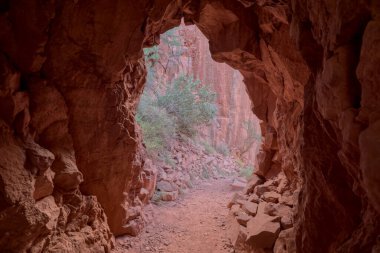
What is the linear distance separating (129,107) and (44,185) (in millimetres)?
2442

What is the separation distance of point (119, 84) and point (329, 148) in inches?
140

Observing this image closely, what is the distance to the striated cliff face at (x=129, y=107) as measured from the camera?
2.00 metres

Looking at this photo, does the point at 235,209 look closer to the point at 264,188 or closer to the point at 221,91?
the point at 264,188

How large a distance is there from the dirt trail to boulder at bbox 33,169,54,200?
2272mm

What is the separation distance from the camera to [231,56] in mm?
5812

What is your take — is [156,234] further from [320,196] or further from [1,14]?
[1,14]

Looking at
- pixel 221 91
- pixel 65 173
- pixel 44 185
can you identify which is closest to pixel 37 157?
pixel 44 185

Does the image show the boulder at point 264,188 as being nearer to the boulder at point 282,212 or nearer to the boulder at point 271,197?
the boulder at point 271,197

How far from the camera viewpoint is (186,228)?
21.3ft

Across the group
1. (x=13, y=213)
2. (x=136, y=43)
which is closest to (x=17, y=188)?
(x=13, y=213)

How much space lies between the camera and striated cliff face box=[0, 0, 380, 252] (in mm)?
1999

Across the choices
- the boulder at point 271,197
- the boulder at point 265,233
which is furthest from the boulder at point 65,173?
the boulder at point 271,197

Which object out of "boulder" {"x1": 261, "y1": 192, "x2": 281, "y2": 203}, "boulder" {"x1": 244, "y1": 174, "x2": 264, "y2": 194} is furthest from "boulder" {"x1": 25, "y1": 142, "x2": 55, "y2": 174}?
"boulder" {"x1": 244, "y1": 174, "x2": 264, "y2": 194}

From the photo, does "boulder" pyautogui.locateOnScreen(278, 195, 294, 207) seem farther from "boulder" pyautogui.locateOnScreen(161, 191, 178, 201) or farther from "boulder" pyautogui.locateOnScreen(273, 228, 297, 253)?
"boulder" pyautogui.locateOnScreen(161, 191, 178, 201)
